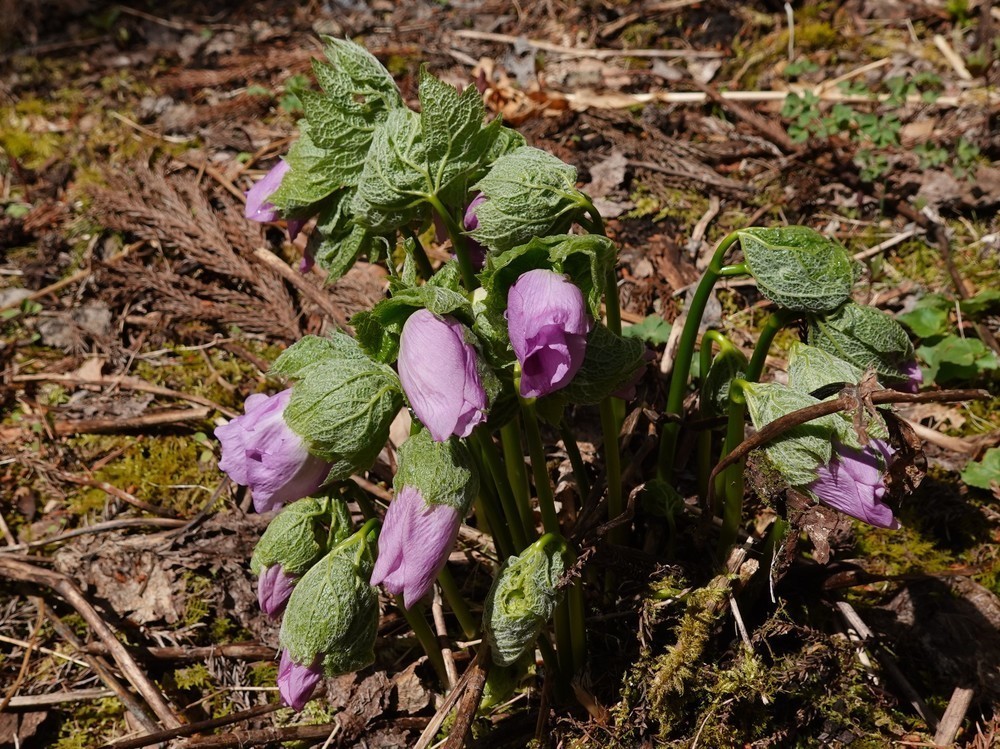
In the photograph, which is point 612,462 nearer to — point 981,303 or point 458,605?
point 458,605

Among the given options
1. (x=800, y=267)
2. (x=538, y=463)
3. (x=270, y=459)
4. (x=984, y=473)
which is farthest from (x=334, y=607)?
(x=984, y=473)

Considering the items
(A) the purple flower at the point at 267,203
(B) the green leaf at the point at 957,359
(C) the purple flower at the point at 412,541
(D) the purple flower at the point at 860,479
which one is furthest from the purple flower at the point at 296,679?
(B) the green leaf at the point at 957,359

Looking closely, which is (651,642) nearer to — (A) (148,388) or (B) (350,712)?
(B) (350,712)

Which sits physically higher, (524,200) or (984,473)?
(524,200)

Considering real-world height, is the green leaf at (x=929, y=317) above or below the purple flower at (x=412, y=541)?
below

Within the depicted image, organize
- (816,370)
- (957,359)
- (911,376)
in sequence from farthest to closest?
1. (957,359)
2. (911,376)
3. (816,370)

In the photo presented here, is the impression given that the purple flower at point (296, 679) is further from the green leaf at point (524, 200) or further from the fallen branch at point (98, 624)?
the green leaf at point (524, 200)

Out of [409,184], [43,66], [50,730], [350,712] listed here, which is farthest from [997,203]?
[43,66]
